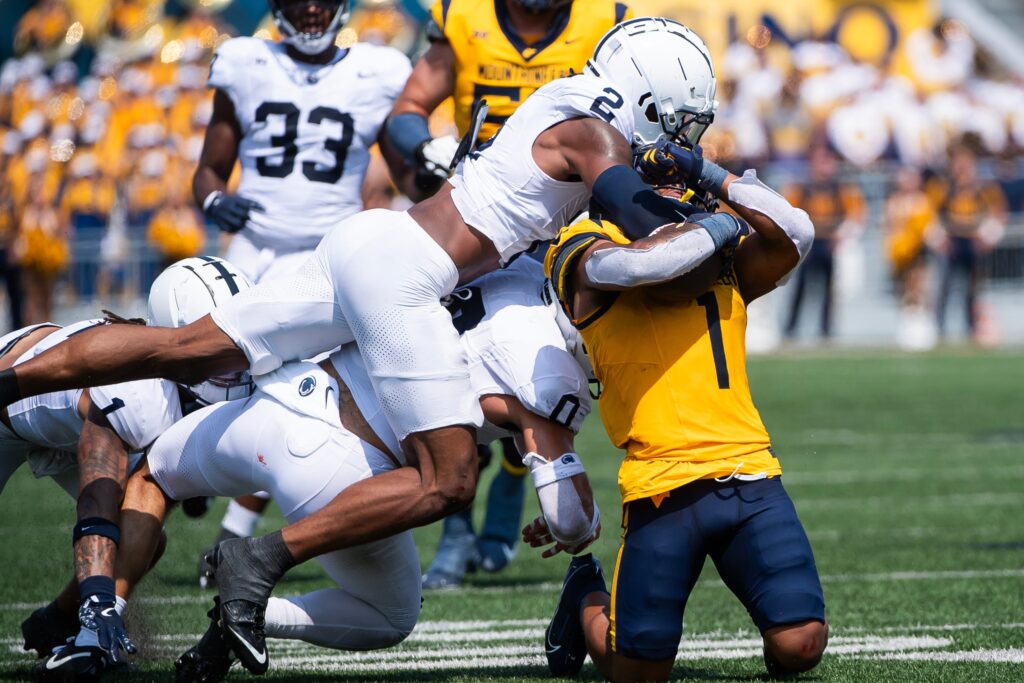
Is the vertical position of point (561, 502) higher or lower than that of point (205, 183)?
higher

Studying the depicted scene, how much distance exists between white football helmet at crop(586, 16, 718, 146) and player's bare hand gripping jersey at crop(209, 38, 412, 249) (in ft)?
7.47

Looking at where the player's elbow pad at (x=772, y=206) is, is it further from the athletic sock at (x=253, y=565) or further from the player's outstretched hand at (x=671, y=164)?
the athletic sock at (x=253, y=565)

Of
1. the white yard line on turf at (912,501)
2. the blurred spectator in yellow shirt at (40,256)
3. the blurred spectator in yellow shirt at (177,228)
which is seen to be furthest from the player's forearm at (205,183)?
the blurred spectator in yellow shirt at (40,256)

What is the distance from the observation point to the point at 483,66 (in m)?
6.18

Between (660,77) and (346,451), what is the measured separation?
4.27 ft

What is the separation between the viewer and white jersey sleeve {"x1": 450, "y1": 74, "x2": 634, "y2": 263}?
14.3 feet

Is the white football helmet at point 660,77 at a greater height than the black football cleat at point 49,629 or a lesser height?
greater

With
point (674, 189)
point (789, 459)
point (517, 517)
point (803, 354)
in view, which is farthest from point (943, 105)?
point (674, 189)

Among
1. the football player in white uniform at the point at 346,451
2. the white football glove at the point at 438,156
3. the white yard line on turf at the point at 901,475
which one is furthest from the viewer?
the white yard line on turf at the point at 901,475

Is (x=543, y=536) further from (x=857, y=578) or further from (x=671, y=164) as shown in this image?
(x=857, y=578)

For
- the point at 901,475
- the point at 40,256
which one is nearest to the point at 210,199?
the point at 901,475

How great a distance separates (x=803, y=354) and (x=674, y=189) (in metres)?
13.1

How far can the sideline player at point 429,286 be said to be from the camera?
4.12 m

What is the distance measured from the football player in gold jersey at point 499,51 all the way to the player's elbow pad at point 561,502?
179 cm
